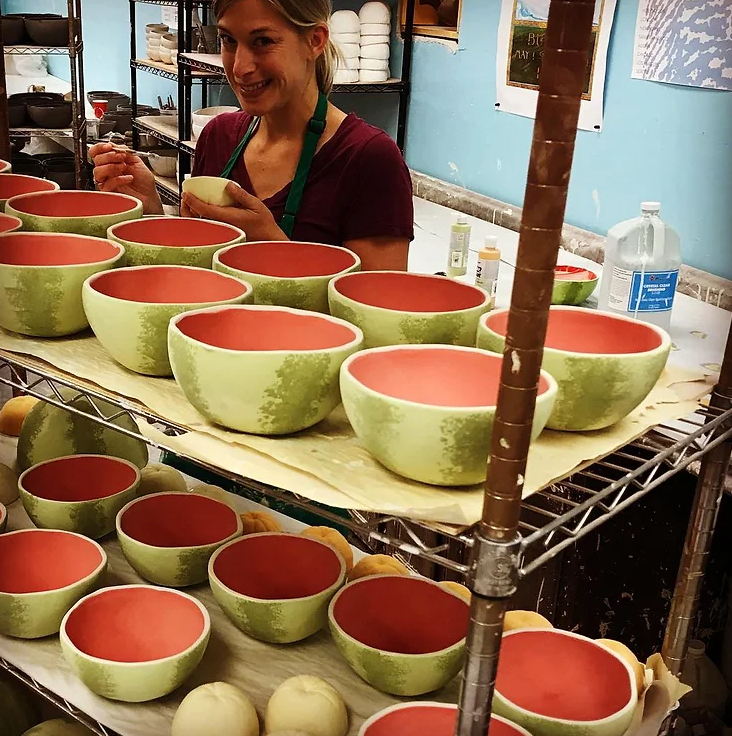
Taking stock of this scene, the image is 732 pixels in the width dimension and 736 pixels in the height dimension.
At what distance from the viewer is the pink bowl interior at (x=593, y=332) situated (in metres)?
0.90

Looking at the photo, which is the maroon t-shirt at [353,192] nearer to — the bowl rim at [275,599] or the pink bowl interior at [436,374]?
the bowl rim at [275,599]

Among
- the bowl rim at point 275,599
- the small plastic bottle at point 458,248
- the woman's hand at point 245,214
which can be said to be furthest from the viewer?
the small plastic bottle at point 458,248

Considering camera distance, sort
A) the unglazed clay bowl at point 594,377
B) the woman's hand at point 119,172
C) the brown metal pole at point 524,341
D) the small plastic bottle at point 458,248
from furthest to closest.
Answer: the small plastic bottle at point 458,248
the woman's hand at point 119,172
the unglazed clay bowl at point 594,377
the brown metal pole at point 524,341

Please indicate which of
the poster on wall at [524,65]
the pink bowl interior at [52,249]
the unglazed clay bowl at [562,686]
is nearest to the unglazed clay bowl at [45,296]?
the pink bowl interior at [52,249]

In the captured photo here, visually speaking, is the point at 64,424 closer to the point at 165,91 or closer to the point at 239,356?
the point at 239,356

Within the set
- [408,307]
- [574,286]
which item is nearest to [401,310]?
[408,307]

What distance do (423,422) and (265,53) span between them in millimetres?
1161

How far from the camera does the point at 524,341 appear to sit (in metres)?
0.60

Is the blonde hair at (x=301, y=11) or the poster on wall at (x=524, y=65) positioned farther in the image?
the poster on wall at (x=524, y=65)

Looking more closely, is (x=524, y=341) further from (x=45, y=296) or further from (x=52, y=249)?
(x=52, y=249)

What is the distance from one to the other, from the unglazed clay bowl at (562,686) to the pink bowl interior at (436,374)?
1.06ft

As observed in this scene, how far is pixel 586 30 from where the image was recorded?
546mm

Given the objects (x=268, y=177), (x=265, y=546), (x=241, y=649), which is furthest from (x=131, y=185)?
(x=241, y=649)

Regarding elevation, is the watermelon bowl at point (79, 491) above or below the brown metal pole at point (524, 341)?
below
